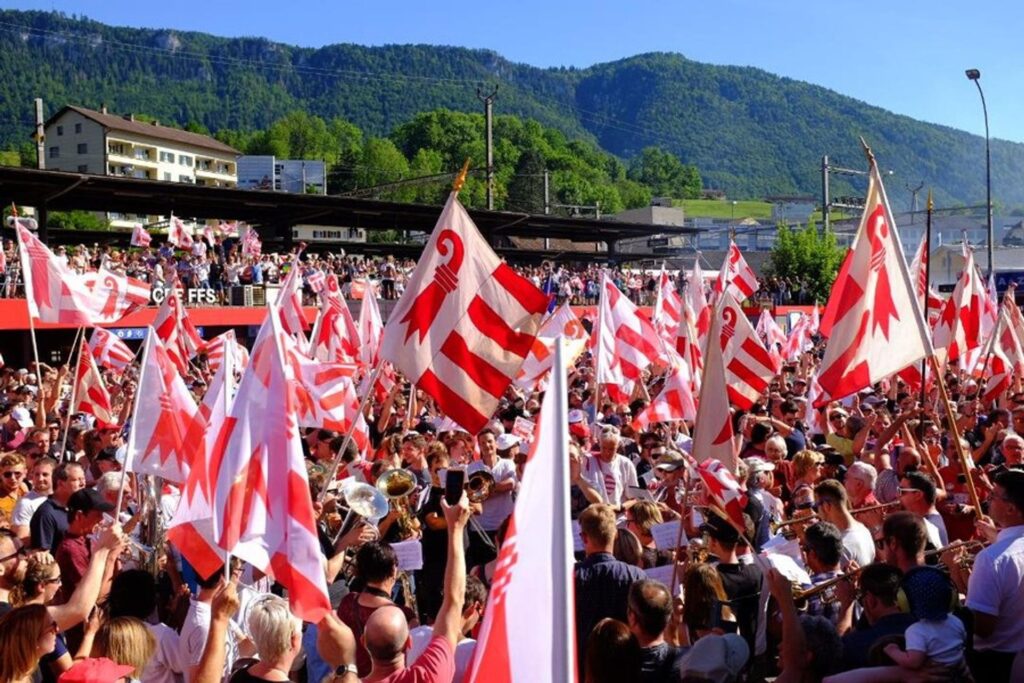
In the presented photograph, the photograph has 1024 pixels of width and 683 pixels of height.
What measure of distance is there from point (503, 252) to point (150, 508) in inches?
1643

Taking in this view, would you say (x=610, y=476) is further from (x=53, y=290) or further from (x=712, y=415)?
(x=53, y=290)

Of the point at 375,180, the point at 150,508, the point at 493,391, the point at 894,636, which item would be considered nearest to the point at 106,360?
the point at 150,508

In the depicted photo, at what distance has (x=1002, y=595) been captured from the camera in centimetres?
515

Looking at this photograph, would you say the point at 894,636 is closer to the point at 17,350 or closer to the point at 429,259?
the point at 429,259

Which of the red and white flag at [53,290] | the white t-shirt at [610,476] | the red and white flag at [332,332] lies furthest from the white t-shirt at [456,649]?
the red and white flag at [332,332]

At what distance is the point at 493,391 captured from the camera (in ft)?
25.5

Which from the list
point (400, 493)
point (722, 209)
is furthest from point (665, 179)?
point (400, 493)

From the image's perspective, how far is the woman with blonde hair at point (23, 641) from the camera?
452 cm

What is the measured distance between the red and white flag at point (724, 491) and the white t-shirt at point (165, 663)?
9.22 ft

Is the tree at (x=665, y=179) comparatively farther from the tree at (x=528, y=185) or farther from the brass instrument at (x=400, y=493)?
the brass instrument at (x=400, y=493)

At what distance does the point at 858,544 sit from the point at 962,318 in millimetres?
10386

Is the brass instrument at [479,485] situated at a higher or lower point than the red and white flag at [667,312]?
lower

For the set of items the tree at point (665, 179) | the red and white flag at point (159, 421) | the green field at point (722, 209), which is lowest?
the red and white flag at point (159, 421)

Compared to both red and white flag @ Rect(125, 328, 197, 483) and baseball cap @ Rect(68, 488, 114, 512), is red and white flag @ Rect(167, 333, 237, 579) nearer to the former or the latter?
baseball cap @ Rect(68, 488, 114, 512)
